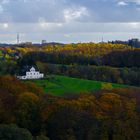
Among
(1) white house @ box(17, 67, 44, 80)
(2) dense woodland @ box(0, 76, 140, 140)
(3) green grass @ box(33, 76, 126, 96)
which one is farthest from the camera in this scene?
(1) white house @ box(17, 67, 44, 80)

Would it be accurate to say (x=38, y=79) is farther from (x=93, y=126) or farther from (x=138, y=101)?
(x=93, y=126)

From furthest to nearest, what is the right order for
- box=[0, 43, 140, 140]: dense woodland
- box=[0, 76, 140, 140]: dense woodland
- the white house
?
the white house < box=[0, 76, 140, 140]: dense woodland < box=[0, 43, 140, 140]: dense woodland

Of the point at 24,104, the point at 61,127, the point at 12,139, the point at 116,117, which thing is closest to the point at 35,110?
the point at 24,104

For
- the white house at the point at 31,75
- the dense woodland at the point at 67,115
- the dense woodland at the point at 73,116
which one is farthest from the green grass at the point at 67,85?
the dense woodland at the point at 73,116

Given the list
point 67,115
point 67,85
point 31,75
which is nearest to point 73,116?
point 67,115

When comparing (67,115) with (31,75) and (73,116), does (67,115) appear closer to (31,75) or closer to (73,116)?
(73,116)

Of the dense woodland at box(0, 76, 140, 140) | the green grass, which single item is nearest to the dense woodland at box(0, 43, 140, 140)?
the dense woodland at box(0, 76, 140, 140)

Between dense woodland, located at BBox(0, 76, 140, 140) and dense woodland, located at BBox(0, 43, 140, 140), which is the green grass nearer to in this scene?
dense woodland, located at BBox(0, 43, 140, 140)

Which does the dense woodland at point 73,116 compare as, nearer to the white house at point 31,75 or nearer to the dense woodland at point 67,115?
the dense woodland at point 67,115

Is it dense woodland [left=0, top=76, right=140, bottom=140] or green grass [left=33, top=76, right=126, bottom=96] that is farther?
green grass [left=33, top=76, right=126, bottom=96]
